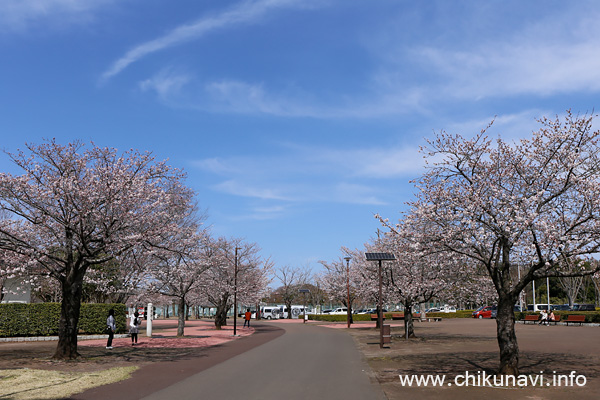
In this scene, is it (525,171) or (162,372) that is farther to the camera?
(162,372)

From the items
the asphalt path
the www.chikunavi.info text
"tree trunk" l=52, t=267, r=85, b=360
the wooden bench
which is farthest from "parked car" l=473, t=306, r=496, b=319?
"tree trunk" l=52, t=267, r=85, b=360

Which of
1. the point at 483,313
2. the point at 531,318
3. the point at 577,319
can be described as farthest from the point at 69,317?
the point at 483,313

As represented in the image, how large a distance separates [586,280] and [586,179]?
70152 mm

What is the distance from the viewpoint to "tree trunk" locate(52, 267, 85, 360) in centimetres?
1778

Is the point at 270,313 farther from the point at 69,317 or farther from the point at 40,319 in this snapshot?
the point at 69,317

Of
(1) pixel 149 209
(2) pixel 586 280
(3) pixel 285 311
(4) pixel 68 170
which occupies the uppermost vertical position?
(4) pixel 68 170

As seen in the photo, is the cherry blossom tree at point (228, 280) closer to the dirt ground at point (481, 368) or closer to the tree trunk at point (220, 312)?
the tree trunk at point (220, 312)

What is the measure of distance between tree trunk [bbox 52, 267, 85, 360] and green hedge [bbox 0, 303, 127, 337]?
12.1 meters

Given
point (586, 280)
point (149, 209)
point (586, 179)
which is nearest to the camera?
point (586, 179)

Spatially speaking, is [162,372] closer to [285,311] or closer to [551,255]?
[551,255]

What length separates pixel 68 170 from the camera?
1884 cm

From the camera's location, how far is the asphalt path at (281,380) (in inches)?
440

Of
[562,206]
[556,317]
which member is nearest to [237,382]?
[562,206]

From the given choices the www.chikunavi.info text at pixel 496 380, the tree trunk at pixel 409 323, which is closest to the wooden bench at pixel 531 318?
the tree trunk at pixel 409 323
